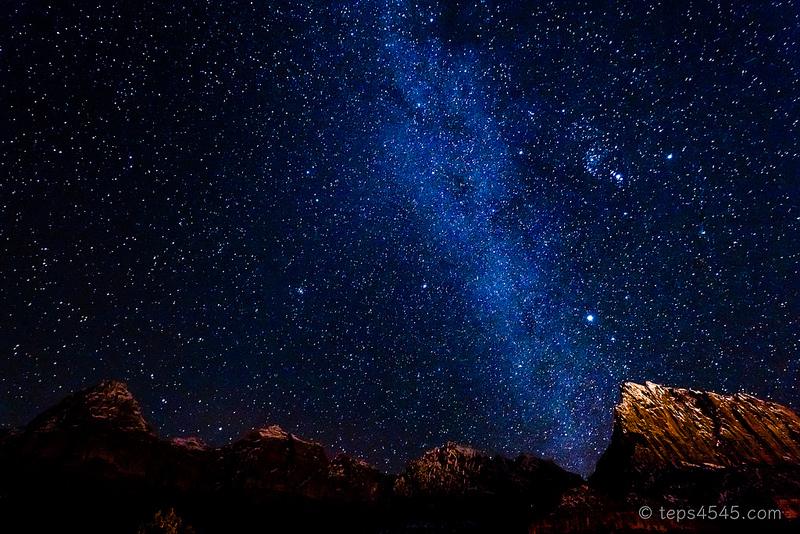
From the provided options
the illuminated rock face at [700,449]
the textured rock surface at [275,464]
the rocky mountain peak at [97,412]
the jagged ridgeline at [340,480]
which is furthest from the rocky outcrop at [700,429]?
the rocky mountain peak at [97,412]

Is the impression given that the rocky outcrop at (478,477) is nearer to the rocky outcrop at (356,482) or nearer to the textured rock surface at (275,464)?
the rocky outcrop at (356,482)

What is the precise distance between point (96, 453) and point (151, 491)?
988 centimetres

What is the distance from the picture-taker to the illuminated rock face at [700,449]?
36.2 metres

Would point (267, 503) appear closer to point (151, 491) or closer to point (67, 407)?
point (151, 491)

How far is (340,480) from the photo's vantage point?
70.9 metres

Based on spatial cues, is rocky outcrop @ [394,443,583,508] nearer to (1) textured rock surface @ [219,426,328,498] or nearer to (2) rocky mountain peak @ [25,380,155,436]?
(1) textured rock surface @ [219,426,328,498]

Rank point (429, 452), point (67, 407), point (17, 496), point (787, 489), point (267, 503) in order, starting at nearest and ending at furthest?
point (787, 489)
point (17, 496)
point (67, 407)
point (267, 503)
point (429, 452)

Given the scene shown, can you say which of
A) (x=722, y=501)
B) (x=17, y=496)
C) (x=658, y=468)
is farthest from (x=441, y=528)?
(x=17, y=496)

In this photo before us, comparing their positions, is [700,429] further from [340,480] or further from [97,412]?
[97,412]

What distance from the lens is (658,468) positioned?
1700 inches

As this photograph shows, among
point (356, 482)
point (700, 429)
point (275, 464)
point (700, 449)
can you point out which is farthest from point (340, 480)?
point (700, 429)

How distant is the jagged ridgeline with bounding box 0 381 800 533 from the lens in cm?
3800

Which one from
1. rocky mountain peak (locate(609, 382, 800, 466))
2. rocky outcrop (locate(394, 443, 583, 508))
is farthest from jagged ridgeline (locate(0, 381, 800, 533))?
rocky outcrop (locate(394, 443, 583, 508))

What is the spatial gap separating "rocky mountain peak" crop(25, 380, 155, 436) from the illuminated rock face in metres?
75.5
